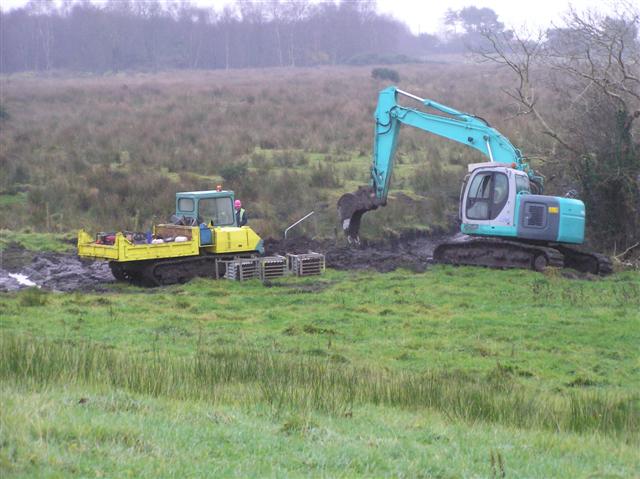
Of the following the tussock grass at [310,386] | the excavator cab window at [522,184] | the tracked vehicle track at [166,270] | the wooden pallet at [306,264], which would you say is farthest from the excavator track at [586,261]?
the tussock grass at [310,386]

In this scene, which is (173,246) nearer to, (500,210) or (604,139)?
(500,210)

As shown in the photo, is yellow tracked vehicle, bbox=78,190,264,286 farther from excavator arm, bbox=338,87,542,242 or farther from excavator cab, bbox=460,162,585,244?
excavator cab, bbox=460,162,585,244

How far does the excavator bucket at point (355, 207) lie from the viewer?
23094mm

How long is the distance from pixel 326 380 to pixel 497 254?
470 inches

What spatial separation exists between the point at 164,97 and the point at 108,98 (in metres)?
2.92

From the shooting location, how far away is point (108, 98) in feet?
163

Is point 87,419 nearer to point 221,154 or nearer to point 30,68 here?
point 221,154

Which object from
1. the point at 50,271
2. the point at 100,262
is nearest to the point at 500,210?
the point at 100,262

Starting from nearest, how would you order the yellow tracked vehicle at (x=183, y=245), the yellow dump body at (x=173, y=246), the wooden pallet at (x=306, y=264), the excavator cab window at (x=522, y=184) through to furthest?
the yellow dump body at (x=173, y=246), the yellow tracked vehicle at (x=183, y=245), the wooden pallet at (x=306, y=264), the excavator cab window at (x=522, y=184)

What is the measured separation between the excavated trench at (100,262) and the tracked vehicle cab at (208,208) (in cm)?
209

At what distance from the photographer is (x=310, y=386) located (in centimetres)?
982

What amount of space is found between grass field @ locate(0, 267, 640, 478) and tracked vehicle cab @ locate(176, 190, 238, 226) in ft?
6.41

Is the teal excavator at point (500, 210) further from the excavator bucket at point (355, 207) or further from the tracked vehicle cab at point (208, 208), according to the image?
the tracked vehicle cab at point (208, 208)

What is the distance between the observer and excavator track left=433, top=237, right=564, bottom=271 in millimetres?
20609
